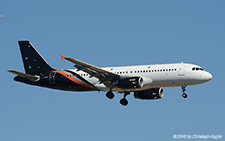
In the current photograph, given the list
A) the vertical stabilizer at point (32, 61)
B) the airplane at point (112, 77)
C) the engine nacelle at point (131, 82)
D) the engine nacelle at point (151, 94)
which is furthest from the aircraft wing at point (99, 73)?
the vertical stabilizer at point (32, 61)

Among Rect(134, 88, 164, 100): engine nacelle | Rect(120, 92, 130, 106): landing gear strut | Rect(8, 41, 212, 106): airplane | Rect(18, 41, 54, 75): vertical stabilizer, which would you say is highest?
Rect(18, 41, 54, 75): vertical stabilizer

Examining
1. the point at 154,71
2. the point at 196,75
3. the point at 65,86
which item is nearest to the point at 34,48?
the point at 65,86

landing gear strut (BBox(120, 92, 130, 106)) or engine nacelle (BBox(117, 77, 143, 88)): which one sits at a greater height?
engine nacelle (BBox(117, 77, 143, 88))

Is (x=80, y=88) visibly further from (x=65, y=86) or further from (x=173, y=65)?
(x=173, y=65)

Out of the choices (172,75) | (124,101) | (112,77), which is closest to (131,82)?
(112,77)

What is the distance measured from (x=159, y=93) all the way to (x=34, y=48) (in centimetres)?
1943

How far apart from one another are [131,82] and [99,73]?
4.31 m

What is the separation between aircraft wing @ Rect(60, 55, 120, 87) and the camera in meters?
59.5

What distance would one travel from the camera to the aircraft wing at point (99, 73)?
59500mm

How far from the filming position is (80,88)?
65938mm

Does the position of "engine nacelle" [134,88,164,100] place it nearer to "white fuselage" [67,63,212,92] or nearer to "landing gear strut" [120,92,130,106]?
"landing gear strut" [120,92,130,106]

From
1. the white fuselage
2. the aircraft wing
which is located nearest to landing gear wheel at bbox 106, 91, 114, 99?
the aircraft wing

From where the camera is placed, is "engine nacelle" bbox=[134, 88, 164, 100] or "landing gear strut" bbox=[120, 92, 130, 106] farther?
"landing gear strut" bbox=[120, 92, 130, 106]

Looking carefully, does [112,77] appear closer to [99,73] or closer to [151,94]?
[99,73]
